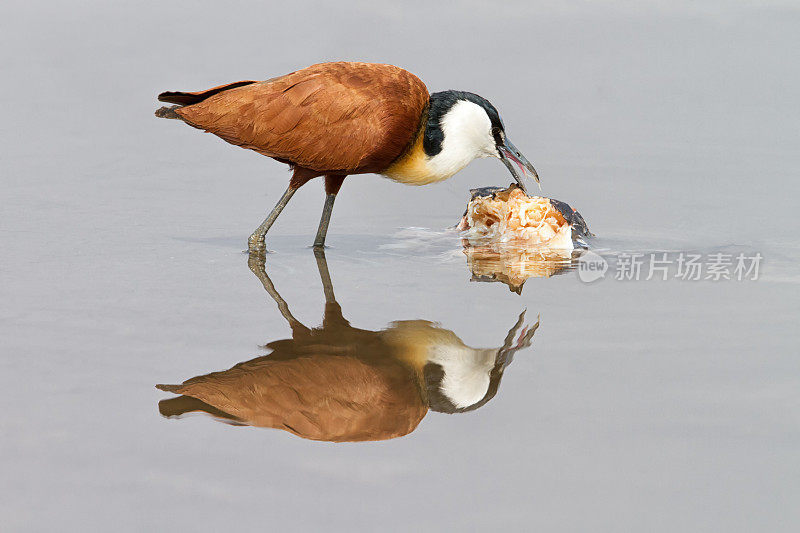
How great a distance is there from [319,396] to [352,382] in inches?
10.9

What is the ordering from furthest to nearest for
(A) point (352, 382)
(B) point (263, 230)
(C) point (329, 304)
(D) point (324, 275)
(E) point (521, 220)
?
(E) point (521, 220) < (B) point (263, 230) < (D) point (324, 275) < (C) point (329, 304) < (A) point (352, 382)

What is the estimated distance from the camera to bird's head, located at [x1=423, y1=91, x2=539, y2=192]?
8461 millimetres

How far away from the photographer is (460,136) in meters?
8.51

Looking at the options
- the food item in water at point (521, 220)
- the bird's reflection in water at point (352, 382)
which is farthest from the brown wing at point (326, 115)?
the bird's reflection in water at point (352, 382)

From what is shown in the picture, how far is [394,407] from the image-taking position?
5.80 metres

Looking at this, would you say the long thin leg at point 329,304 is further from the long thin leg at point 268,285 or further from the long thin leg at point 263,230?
the long thin leg at point 263,230

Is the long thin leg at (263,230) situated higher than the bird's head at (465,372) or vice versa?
the long thin leg at (263,230)

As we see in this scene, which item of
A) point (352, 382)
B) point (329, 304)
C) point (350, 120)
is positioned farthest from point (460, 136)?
point (352, 382)

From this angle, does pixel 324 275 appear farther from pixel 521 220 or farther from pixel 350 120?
pixel 521 220

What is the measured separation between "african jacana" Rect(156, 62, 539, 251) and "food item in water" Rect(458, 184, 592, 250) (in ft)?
2.68

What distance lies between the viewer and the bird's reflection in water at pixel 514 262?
8352mm

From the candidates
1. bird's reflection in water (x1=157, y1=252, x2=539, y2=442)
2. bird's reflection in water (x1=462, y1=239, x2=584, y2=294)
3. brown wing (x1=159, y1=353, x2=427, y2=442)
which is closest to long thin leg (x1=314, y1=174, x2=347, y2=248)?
bird's reflection in water (x1=462, y1=239, x2=584, y2=294)

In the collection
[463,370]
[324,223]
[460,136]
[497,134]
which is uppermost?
[497,134]

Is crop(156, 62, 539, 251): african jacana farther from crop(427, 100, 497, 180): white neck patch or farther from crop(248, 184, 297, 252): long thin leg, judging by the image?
crop(248, 184, 297, 252): long thin leg
